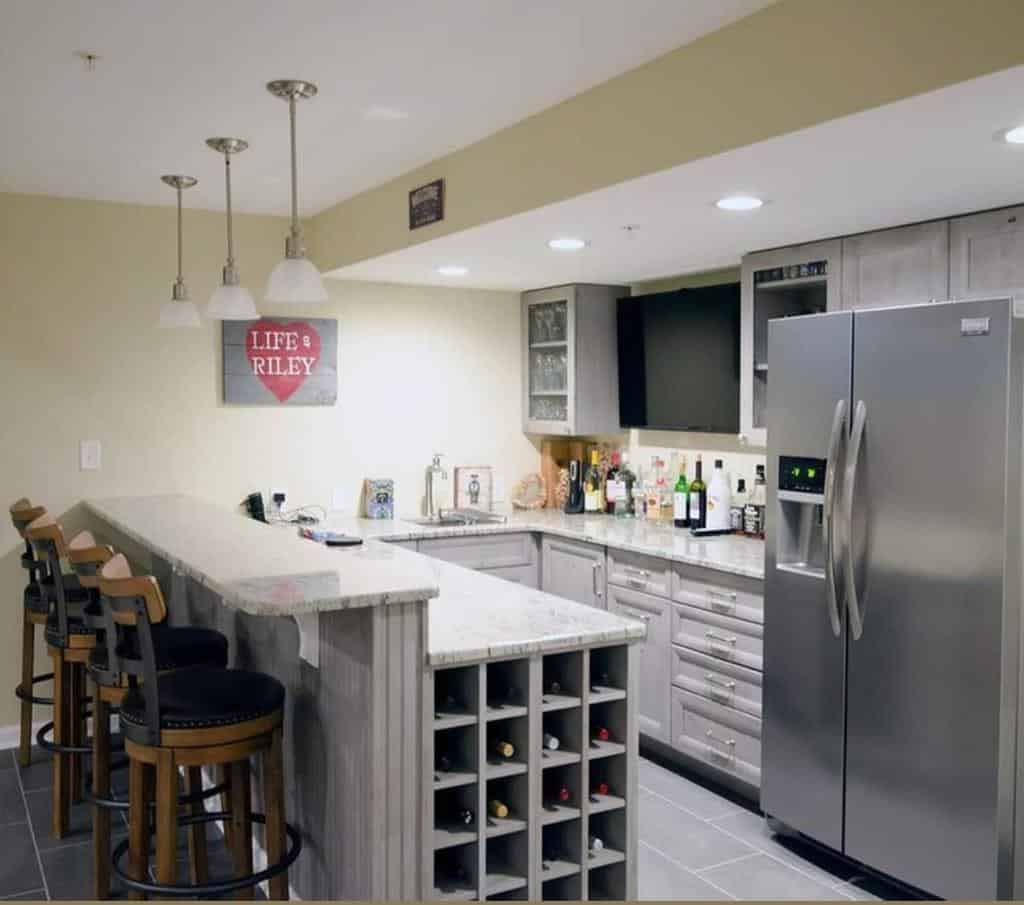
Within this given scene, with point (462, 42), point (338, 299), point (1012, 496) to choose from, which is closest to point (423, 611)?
point (462, 42)

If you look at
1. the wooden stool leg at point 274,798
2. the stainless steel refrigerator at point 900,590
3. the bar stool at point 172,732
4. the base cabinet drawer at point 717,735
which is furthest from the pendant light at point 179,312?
the base cabinet drawer at point 717,735

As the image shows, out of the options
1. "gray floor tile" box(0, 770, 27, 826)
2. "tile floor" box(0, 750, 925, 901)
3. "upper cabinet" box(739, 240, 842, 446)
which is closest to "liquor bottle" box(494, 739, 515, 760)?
"tile floor" box(0, 750, 925, 901)

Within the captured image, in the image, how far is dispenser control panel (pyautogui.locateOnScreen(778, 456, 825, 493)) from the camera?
11.3 ft

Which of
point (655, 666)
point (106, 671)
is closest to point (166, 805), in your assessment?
point (106, 671)

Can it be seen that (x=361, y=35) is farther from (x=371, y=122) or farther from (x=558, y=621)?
(x=558, y=621)

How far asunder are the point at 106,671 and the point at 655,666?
7.63 feet

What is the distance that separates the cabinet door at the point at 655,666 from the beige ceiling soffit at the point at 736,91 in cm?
179

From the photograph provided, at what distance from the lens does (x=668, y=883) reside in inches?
133

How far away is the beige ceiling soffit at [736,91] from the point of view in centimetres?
217

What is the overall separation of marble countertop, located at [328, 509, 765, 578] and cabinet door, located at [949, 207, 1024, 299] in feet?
4.00

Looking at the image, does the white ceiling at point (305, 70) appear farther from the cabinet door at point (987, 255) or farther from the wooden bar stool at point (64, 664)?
the wooden bar stool at point (64, 664)

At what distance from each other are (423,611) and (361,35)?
1.48 metres

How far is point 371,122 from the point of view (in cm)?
355

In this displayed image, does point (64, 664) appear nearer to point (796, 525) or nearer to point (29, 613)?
point (29, 613)
